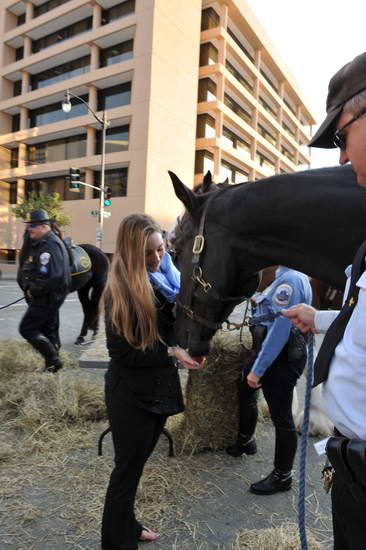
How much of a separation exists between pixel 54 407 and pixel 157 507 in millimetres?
1765

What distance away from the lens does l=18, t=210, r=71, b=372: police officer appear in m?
5.10

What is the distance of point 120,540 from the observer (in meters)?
2.06

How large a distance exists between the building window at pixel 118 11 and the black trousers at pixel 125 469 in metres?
33.8

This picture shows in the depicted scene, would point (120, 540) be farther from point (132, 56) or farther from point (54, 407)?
point (132, 56)

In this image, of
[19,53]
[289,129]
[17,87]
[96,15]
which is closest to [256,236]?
[96,15]

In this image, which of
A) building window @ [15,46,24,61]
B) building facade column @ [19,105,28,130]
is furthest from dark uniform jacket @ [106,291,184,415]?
building window @ [15,46,24,61]

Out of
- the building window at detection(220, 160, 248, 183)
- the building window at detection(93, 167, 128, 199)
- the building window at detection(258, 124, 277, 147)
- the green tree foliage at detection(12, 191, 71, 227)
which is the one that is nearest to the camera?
A: the green tree foliage at detection(12, 191, 71, 227)

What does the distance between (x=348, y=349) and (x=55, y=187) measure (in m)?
34.0

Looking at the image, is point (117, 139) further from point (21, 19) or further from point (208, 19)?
point (21, 19)

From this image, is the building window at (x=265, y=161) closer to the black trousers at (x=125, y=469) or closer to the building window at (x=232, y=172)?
the building window at (x=232, y=172)

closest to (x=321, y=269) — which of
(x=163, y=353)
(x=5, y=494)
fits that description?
(x=163, y=353)

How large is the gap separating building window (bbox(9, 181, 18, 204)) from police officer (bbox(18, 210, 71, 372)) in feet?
107

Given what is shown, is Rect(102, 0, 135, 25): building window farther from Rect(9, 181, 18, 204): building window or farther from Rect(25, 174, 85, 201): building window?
Rect(9, 181, 18, 204): building window

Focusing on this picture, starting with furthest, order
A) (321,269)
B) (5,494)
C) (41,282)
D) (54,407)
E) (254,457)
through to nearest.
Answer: (41,282), (54,407), (254,457), (5,494), (321,269)
